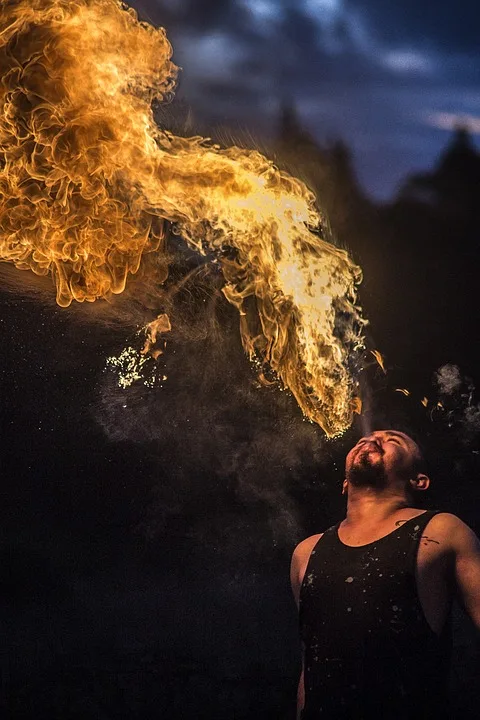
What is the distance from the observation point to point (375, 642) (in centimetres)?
279

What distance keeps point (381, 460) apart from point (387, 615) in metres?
0.88

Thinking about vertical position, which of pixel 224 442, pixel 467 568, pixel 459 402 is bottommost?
pixel 224 442

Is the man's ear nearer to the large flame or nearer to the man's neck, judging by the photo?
the man's neck

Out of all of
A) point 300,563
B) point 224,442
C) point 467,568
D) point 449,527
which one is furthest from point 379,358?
point 467,568

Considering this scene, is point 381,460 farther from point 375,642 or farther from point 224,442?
point 224,442

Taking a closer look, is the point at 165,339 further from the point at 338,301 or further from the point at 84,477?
the point at 338,301

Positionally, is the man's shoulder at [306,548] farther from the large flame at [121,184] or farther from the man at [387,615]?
the large flame at [121,184]

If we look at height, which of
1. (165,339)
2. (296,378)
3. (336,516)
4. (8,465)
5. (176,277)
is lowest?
(8,465)

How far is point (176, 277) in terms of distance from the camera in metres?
7.04

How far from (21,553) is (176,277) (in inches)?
143

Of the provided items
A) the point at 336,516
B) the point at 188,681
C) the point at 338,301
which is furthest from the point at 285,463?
the point at 338,301

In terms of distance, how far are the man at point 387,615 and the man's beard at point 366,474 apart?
11.0 inches

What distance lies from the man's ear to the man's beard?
147 millimetres

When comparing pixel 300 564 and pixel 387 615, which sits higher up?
pixel 387 615
